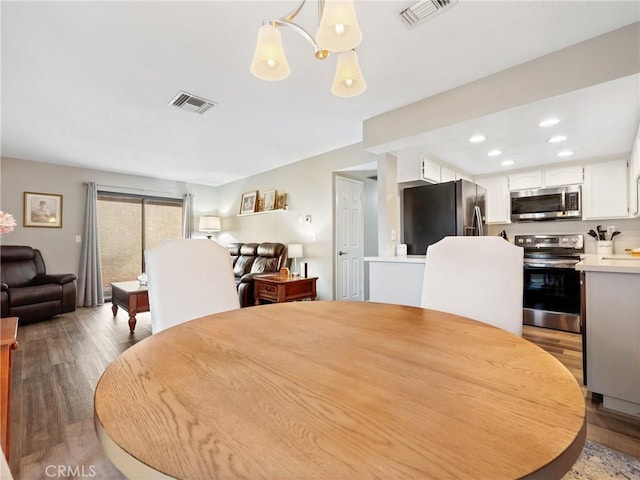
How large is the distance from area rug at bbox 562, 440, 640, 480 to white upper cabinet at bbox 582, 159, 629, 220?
10.8 feet

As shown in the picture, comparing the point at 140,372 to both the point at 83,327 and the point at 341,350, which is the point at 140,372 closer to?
the point at 341,350

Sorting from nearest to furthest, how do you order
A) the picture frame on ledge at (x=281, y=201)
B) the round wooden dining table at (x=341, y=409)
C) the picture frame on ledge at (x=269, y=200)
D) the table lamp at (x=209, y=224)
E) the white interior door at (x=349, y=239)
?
the round wooden dining table at (x=341, y=409)
the white interior door at (x=349, y=239)
the picture frame on ledge at (x=281, y=201)
the picture frame on ledge at (x=269, y=200)
the table lamp at (x=209, y=224)

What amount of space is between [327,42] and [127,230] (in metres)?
6.03

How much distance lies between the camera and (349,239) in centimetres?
471

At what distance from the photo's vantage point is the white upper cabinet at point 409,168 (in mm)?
3551

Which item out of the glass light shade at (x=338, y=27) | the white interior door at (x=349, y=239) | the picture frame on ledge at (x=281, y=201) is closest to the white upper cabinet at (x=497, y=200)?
the white interior door at (x=349, y=239)

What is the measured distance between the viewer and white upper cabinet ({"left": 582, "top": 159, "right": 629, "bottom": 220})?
11.6ft

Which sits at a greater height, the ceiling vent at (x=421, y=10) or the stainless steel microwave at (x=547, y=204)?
the ceiling vent at (x=421, y=10)

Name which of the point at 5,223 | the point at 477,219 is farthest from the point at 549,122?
the point at 5,223

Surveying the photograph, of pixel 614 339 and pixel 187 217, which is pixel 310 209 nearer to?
pixel 187 217

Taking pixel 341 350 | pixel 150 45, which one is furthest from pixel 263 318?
pixel 150 45

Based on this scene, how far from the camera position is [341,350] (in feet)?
2.81

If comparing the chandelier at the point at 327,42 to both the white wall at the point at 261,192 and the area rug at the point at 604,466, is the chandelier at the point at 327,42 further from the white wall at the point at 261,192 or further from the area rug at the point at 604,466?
the white wall at the point at 261,192

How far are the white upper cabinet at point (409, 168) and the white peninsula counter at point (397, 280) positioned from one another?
4.21 ft
